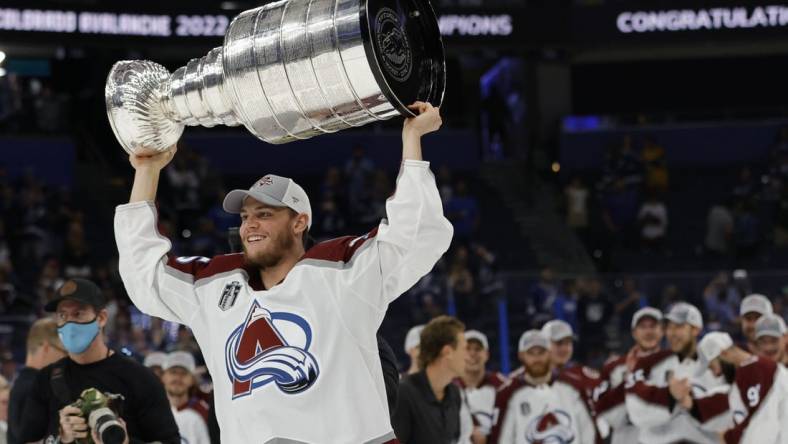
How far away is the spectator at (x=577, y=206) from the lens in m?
18.8

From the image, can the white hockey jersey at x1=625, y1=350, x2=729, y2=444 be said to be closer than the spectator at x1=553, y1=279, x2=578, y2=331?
Yes

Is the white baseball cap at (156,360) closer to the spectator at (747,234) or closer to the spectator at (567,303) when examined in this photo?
the spectator at (567,303)

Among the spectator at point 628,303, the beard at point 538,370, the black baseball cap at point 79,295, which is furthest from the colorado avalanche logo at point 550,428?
the black baseball cap at point 79,295

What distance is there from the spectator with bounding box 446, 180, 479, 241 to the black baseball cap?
11.7 meters

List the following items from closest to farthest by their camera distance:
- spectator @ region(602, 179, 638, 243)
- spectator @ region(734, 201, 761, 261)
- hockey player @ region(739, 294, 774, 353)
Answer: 1. hockey player @ region(739, 294, 774, 353)
2. spectator @ region(734, 201, 761, 261)
3. spectator @ region(602, 179, 638, 243)

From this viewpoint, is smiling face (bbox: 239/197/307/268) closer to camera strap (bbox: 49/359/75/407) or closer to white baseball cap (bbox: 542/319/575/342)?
camera strap (bbox: 49/359/75/407)

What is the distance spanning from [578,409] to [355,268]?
521 centimetres

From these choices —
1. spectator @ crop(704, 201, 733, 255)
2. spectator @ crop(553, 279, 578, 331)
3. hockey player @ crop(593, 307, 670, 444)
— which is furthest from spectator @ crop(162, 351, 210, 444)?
spectator @ crop(704, 201, 733, 255)

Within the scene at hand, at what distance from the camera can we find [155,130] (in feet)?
14.9

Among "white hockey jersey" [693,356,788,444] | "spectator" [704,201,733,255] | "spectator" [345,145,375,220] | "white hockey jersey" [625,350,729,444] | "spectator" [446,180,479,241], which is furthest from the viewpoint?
"spectator" [345,145,375,220]

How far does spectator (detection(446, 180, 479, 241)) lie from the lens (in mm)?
17531

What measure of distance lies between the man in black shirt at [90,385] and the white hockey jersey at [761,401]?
364cm

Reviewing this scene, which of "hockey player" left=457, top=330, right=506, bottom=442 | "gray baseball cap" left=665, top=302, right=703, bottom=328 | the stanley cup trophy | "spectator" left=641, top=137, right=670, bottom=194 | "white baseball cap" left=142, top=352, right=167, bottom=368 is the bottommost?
"hockey player" left=457, top=330, right=506, bottom=442

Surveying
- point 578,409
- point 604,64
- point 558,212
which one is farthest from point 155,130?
point 604,64
